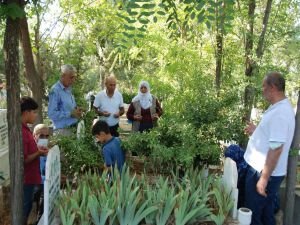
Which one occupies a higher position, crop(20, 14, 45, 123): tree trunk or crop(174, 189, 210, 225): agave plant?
crop(20, 14, 45, 123): tree trunk

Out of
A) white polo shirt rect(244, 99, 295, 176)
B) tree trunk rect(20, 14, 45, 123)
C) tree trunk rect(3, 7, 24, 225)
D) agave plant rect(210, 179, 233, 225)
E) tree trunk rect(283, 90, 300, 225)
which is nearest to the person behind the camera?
tree trunk rect(3, 7, 24, 225)

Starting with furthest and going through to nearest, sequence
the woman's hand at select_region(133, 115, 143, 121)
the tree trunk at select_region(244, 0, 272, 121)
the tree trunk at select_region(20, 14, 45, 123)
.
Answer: the woman's hand at select_region(133, 115, 143, 121), the tree trunk at select_region(244, 0, 272, 121), the tree trunk at select_region(20, 14, 45, 123)

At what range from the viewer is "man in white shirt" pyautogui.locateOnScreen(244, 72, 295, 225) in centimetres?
297

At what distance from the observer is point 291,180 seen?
3.67 metres

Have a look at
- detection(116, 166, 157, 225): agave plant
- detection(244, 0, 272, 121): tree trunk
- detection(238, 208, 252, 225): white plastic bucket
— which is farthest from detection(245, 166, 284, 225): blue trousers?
detection(244, 0, 272, 121): tree trunk

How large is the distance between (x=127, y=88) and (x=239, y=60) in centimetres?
1925

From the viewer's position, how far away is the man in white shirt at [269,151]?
9.76 ft

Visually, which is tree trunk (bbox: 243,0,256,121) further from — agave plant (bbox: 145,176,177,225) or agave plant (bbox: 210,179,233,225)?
agave plant (bbox: 145,176,177,225)

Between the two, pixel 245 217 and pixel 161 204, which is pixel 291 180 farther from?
pixel 161 204

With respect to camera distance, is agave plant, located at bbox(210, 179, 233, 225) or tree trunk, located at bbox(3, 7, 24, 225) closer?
tree trunk, located at bbox(3, 7, 24, 225)

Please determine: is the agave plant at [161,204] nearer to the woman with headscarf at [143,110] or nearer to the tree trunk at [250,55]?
the tree trunk at [250,55]

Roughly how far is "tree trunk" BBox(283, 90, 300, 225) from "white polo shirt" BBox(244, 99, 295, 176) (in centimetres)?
40

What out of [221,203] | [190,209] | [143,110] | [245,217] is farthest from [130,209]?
[143,110]

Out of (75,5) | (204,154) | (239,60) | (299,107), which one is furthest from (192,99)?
(75,5)
